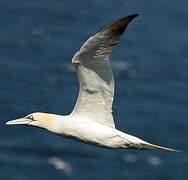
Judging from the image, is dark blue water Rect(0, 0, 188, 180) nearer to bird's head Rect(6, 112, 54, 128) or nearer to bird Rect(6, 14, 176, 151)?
bird's head Rect(6, 112, 54, 128)

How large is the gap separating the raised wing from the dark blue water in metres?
56.1

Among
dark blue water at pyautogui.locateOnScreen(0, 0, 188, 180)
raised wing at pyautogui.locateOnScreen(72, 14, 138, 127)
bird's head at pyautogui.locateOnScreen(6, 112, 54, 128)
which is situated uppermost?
raised wing at pyautogui.locateOnScreen(72, 14, 138, 127)

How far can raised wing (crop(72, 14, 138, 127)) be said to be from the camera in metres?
18.8

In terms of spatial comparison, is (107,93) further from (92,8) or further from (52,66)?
(92,8)

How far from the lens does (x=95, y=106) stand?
66.8 ft

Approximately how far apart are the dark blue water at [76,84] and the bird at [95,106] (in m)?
56.1

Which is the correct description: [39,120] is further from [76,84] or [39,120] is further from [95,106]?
[76,84]

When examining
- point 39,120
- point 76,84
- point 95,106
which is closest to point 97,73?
point 95,106

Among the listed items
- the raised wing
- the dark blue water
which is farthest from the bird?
the dark blue water

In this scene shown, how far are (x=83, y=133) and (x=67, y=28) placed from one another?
102 metres

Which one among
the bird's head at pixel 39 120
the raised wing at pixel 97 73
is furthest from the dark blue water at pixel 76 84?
the raised wing at pixel 97 73

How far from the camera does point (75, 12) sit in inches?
5236

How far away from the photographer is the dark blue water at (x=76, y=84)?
259 ft

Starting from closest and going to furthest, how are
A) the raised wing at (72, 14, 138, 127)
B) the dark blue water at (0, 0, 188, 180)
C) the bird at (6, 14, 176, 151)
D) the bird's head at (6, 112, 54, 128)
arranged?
the raised wing at (72, 14, 138, 127)
the bird at (6, 14, 176, 151)
the bird's head at (6, 112, 54, 128)
the dark blue water at (0, 0, 188, 180)
